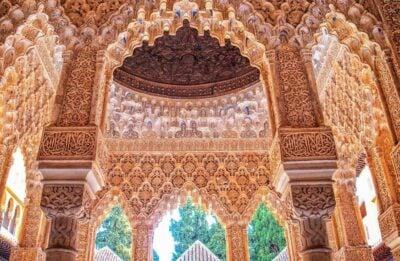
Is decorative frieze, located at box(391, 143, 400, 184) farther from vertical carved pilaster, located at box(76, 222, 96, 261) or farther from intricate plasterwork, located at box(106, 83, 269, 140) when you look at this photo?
vertical carved pilaster, located at box(76, 222, 96, 261)

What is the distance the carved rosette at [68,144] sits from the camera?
15.4 feet

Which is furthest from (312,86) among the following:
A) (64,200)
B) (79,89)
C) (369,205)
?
(369,205)

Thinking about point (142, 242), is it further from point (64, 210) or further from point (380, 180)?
point (380, 180)

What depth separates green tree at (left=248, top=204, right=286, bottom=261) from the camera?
19.2 metres

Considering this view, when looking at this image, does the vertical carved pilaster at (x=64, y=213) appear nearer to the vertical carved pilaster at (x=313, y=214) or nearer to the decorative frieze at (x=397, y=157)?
the vertical carved pilaster at (x=313, y=214)

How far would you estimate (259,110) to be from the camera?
9992 mm

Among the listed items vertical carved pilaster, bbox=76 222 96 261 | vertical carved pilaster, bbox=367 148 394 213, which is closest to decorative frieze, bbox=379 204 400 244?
vertical carved pilaster, bbox=367 148 394 213

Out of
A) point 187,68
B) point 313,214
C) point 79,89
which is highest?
point 187,68

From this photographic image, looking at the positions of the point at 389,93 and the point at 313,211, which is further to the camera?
the point at 389,93

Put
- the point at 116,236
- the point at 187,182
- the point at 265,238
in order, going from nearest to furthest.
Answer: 1. the point at 187,182
2. the point at 265,238
3. the point at 116,236

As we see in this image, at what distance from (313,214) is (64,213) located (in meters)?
2.64

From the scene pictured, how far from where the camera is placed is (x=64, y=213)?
444cm

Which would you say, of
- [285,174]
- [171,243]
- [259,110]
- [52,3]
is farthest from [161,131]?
[171,243]

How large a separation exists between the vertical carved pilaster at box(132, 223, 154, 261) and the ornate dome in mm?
3180
